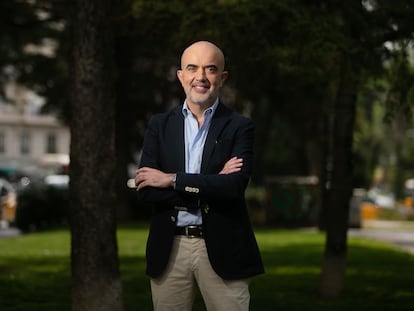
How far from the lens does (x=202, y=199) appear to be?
13.8ft

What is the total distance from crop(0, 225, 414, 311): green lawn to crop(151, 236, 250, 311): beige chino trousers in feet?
15.0

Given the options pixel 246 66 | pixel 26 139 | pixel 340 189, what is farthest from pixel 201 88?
pixel 26 139

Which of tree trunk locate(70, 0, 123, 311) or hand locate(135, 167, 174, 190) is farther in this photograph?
tree trunk locate(70, 0, 123, 311)

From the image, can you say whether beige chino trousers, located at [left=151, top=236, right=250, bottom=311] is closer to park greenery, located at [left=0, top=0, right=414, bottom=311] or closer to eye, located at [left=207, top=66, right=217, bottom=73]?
eye, located at [left=207, top=66, right=217, bottom=73]

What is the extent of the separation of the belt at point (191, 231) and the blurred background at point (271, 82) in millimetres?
3014

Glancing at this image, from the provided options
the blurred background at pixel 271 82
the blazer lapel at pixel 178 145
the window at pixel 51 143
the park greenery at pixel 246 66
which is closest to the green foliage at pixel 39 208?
the blurred background at pixel 271 82

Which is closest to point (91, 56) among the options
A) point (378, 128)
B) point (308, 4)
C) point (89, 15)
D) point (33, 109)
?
point (89, 15)

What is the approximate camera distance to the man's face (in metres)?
Answer: 4.24

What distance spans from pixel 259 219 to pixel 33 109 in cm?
6477

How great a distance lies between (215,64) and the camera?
4250 mm

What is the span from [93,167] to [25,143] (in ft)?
289

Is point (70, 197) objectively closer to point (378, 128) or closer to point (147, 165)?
point (147, 165)

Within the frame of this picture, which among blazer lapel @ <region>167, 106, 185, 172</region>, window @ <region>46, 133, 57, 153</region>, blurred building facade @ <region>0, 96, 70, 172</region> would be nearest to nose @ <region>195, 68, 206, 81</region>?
blazer lapel @ <region>167, 106, 185, 172</region>

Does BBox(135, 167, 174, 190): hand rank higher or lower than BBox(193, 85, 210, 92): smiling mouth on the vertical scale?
lower
